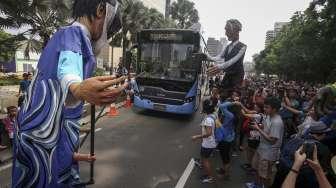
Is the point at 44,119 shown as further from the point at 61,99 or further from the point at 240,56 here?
the point at 240,56

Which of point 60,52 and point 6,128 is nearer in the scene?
point 60,52

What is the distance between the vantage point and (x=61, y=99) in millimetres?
1642

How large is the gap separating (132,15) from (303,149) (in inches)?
1253

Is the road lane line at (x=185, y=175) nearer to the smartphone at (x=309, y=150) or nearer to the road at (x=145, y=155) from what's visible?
the road at (x=145, y=155)

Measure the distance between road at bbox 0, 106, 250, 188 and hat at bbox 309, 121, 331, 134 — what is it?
2256 mm

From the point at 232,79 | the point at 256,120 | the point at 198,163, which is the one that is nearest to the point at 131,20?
the point at 198,163

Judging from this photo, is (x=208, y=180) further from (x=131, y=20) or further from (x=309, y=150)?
(x=131, y=20)

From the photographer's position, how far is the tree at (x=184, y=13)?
6488cm

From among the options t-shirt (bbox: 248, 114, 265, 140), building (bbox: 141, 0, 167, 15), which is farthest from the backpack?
building (bbox: 141, 0, 167, 15)

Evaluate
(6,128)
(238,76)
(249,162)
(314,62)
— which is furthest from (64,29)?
(314,62)

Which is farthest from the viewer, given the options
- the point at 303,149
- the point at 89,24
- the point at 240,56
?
the point at 240,56

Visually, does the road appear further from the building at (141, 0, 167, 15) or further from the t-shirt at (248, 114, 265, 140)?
the building at (141, 0, 167, 15)

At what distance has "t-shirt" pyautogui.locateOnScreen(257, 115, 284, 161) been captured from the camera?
578 centimetres

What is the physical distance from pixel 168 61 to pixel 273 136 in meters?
7.94
